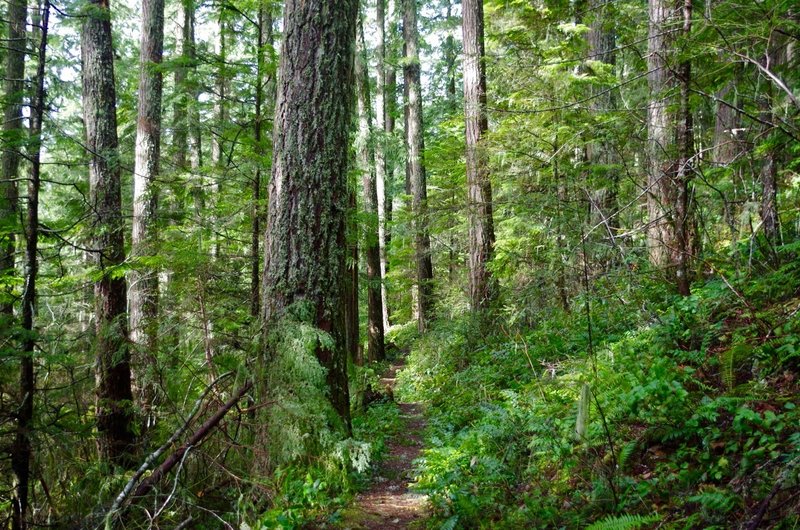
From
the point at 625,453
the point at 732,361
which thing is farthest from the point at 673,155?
the point at 625,453

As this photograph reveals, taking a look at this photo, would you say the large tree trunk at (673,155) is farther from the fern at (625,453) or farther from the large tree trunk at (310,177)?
the large tree trunk at (310,177)

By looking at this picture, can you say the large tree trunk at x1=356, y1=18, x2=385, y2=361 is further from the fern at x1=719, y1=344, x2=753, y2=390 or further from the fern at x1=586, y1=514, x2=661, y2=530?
the fern at x1=586, y1=514, x2=661, y2=530

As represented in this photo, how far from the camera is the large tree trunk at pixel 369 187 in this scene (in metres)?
12.9

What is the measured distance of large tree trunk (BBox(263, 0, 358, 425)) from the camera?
4438mm

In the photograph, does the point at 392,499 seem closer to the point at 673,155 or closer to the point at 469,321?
the point at 673,155

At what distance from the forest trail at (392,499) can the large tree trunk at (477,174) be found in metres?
3.99

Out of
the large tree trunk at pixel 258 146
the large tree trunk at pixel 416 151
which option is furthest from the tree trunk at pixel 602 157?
the large tree trunk at pixel 416 151

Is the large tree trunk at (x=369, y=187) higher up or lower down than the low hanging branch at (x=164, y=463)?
higher up

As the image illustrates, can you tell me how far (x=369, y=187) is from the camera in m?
15.0

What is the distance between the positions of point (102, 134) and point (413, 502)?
7.48m

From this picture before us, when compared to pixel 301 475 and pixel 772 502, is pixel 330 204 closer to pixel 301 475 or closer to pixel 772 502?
pixel 301 475

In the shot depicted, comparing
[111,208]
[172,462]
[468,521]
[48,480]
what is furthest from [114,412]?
[468,521]

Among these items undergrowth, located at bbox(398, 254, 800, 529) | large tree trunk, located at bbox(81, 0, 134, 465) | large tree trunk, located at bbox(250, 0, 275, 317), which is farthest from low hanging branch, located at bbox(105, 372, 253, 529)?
large tree trunk, located at bbox(81, 0, 134, 465)

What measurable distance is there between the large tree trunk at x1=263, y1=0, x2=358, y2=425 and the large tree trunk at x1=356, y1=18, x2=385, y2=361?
20.4ft
